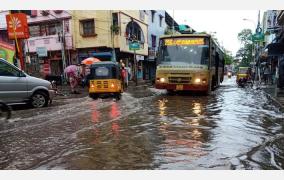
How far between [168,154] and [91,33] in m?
27.7

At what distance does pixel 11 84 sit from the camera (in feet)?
41.3

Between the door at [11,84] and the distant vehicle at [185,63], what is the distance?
676 cm

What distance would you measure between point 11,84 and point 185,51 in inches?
325

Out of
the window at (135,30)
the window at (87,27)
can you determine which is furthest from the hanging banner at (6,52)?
the window at (135,30)

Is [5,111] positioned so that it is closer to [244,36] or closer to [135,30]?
[135,30]

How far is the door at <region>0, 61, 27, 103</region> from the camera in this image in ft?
40.7

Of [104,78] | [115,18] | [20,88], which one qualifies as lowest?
[20,88]

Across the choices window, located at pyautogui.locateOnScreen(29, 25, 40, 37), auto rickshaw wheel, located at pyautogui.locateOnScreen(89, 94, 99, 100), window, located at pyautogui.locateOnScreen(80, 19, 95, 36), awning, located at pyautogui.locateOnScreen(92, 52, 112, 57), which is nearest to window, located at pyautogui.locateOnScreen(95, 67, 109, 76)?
auto rickshaw wheel, located at pyautogui.locateOnScreen(89, 94, 99, 100)

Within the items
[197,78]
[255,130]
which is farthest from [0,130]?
[197,78]

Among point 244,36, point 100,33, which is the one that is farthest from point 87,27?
point 244,36

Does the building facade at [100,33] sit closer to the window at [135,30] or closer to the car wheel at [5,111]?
the window at [135,30]

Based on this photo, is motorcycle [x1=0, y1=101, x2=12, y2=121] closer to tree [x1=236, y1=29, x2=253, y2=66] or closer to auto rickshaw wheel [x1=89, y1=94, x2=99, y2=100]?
auto rickshaw wheel [x1=89, y1=94, x2=99, y2=100]

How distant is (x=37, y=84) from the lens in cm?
1348

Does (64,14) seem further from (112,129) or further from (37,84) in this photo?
(112,129)
